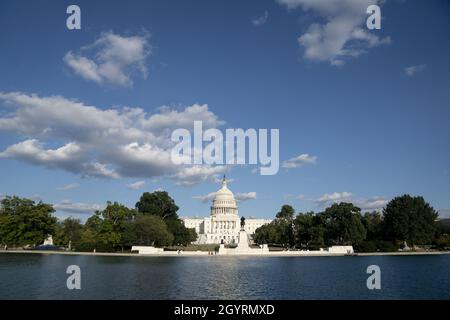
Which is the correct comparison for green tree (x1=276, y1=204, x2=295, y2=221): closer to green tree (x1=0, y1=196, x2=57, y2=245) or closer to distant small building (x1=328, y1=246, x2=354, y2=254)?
distant small building (x1=328, y1=246, x2=354, y2=254)

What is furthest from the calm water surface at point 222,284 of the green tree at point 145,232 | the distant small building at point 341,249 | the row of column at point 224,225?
the row of column at point 224,225

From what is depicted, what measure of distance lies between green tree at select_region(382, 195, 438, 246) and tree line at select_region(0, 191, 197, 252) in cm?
4379

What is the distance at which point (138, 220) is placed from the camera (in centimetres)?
7900

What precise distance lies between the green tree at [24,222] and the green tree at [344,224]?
55.5 metres

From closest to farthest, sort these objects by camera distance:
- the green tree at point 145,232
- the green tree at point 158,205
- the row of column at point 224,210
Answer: the green tree at point 145,232 → the green tree at point 158,205 → the row of column at point 224,210

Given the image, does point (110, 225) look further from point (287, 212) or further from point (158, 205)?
point (287, 212)

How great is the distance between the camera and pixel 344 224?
8194cm

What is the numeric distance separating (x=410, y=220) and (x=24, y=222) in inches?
2983

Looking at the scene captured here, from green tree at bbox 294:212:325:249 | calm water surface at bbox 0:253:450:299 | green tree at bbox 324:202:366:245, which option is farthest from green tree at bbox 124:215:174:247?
calm water surface at bbox 0:253:450:299

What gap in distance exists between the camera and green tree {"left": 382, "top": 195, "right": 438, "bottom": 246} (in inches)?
3287

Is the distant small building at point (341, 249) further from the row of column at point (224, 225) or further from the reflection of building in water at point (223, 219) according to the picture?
the row of column at point (224, 225)

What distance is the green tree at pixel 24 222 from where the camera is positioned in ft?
271
